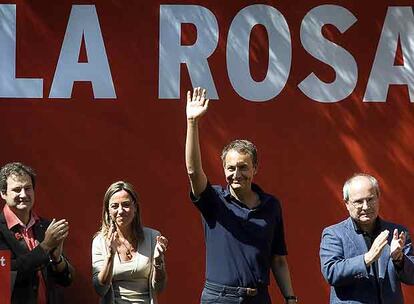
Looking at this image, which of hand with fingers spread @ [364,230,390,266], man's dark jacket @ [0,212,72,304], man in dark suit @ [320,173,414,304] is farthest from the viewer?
man's dark jacket @ [0,212,72,304]

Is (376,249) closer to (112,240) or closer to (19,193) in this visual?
(112,240)

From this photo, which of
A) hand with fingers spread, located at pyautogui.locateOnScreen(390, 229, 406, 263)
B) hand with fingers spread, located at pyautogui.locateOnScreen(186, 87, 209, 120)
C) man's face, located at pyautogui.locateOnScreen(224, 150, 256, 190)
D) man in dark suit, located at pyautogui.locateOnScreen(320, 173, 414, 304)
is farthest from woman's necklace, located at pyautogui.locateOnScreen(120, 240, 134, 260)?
hand with fingers spread, located at pyautogui.locateOnScreen(390, 229, 406, 263)

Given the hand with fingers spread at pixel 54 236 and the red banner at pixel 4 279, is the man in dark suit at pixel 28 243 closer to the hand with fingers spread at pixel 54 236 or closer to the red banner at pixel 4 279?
the hand with fingers spread at pixel 54 236

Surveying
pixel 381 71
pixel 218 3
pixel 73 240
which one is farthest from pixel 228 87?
pixel 73 240

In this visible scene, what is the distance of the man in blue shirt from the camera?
18.1ft

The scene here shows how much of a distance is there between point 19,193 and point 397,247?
89.5 inches

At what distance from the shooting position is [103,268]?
597 cm

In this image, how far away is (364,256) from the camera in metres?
5.41

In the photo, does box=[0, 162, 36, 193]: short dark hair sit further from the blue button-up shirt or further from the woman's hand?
the blue button-up shirt

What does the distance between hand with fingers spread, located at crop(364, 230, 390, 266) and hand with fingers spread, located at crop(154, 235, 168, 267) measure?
1.15m

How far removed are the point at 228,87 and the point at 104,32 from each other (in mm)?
938

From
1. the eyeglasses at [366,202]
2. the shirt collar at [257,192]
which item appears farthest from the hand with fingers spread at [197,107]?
the eyeglasses at [366,202]

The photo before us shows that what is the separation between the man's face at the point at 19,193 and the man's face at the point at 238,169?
4.22 ft

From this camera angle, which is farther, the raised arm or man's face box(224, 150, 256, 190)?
man's face box(224, 150, 256, 190)
